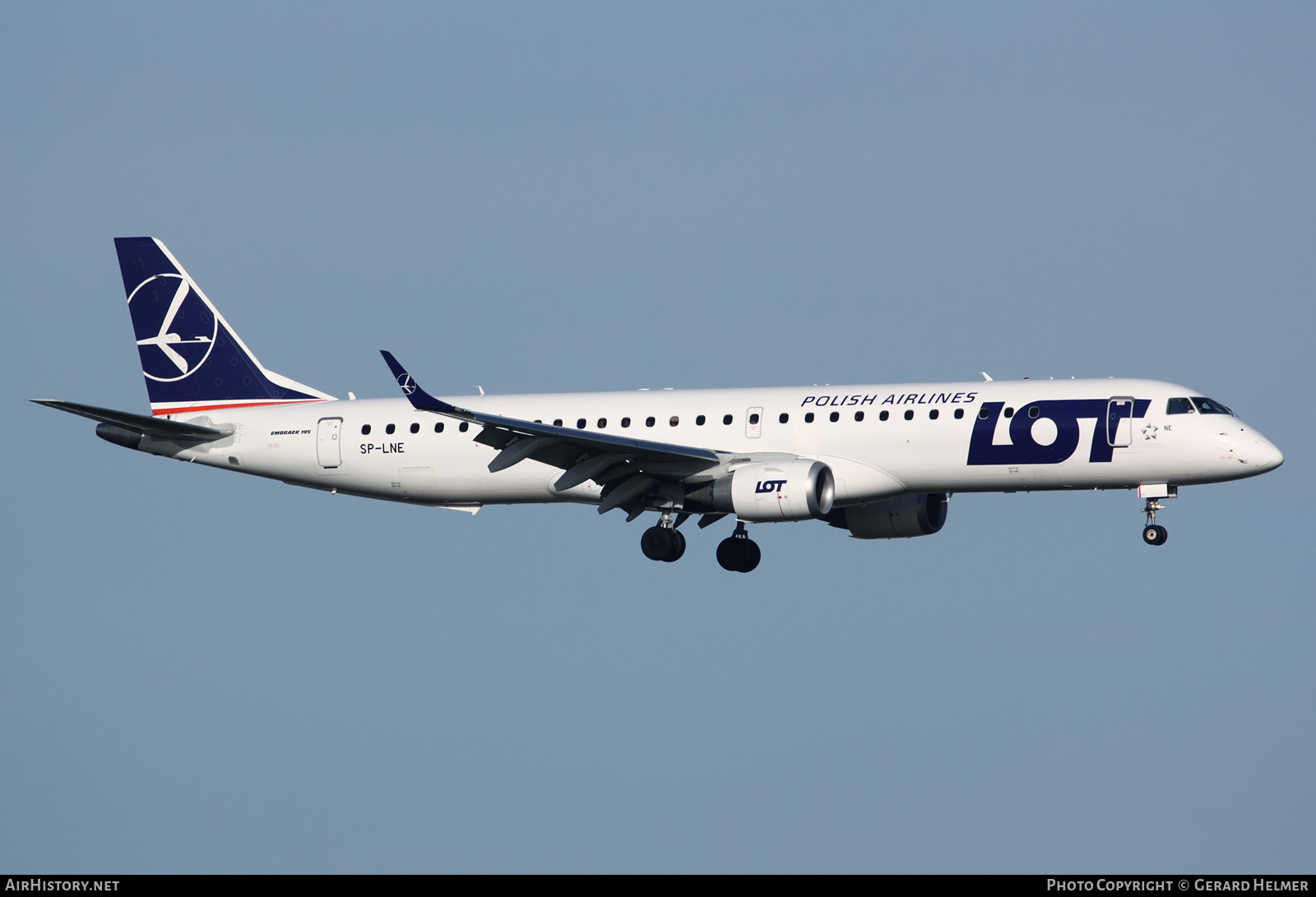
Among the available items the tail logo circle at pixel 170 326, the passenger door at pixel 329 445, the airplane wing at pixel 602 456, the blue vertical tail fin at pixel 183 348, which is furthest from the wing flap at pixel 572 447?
the tail logo circle at pixel 170 326

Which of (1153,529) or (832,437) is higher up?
(832,437)

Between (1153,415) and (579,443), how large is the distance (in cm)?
1439

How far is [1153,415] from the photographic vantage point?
41.3 m

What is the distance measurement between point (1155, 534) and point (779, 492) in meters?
9.61

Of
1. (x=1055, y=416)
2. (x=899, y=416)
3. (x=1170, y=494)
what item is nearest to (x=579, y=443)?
(x=899, y=416)

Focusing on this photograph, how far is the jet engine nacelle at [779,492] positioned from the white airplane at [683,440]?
0.05m

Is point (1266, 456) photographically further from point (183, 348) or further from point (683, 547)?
point (183, 348)

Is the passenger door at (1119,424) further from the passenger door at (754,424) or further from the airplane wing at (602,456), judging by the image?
the airplane wing at (602,456)

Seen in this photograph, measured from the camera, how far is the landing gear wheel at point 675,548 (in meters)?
47.3

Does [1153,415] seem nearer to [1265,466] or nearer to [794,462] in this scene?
[1265,466]

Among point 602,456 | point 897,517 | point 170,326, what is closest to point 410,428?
point 602,456

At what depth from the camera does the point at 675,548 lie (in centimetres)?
4738

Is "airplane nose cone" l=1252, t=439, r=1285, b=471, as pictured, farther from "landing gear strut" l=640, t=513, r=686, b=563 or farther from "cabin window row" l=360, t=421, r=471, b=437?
"cabin window row" l=360, t=421, r=471, b=437
